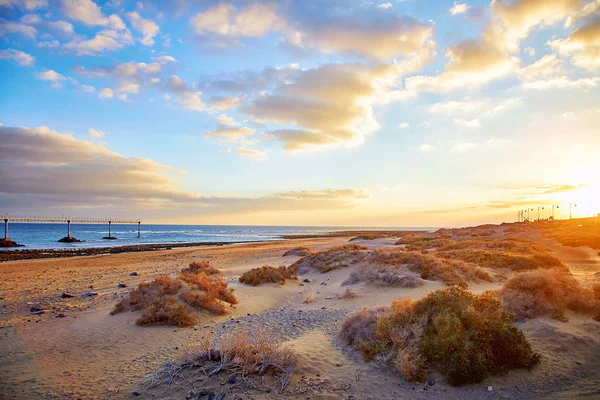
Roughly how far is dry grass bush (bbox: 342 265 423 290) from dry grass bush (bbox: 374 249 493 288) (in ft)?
2.99

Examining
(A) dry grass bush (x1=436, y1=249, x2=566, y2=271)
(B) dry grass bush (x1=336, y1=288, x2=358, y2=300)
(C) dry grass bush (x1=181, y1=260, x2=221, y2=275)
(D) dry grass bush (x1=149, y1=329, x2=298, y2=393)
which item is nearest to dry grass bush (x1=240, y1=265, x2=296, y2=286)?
(C) dry grass bush (x1=181, y1=260, x2=221, y2=275)

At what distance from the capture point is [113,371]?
290 inches

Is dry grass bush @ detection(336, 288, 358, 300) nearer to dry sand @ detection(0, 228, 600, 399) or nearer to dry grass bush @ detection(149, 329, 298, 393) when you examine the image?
dry sand @ detection(0, 228, 600, 399)

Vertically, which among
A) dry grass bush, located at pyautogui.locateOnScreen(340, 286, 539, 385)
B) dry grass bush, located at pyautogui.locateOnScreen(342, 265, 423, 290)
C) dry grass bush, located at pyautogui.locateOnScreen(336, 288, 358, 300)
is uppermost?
dry grass bush, located at pyautogui.locateOnScreen(340, 286, 539, 385)

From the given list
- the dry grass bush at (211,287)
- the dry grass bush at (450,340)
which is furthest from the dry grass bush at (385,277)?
the dry grass bush at (450,340)

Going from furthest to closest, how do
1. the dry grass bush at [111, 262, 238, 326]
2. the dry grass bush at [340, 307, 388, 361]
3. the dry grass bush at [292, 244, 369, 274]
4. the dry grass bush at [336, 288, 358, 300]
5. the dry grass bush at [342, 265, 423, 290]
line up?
the dry grass bush at [292, 244, 369, 274], the dry grass bush at [342, 265, 423, 290], the dry grass bush at [336, 288, 358, 300], the dry grass bush at [111, 262, 238, 326], the dry grass bush at [340, 307, 388, 361]

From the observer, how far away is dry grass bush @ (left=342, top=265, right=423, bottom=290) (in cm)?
1570

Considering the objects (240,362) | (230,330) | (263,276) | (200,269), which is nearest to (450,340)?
(240,362)

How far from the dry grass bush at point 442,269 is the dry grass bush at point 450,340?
8499mm

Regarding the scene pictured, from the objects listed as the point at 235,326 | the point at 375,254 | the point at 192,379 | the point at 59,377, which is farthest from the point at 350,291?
the point at 59,377

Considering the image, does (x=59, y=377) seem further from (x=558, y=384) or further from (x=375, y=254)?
(x=375, y=254)

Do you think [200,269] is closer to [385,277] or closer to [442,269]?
[385,277]

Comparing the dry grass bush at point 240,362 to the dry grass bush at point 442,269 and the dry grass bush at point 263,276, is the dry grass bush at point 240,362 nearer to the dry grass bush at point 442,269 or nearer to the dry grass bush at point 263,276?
the dry grass bush at point 263,276

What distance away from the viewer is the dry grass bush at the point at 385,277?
15.7 meters
